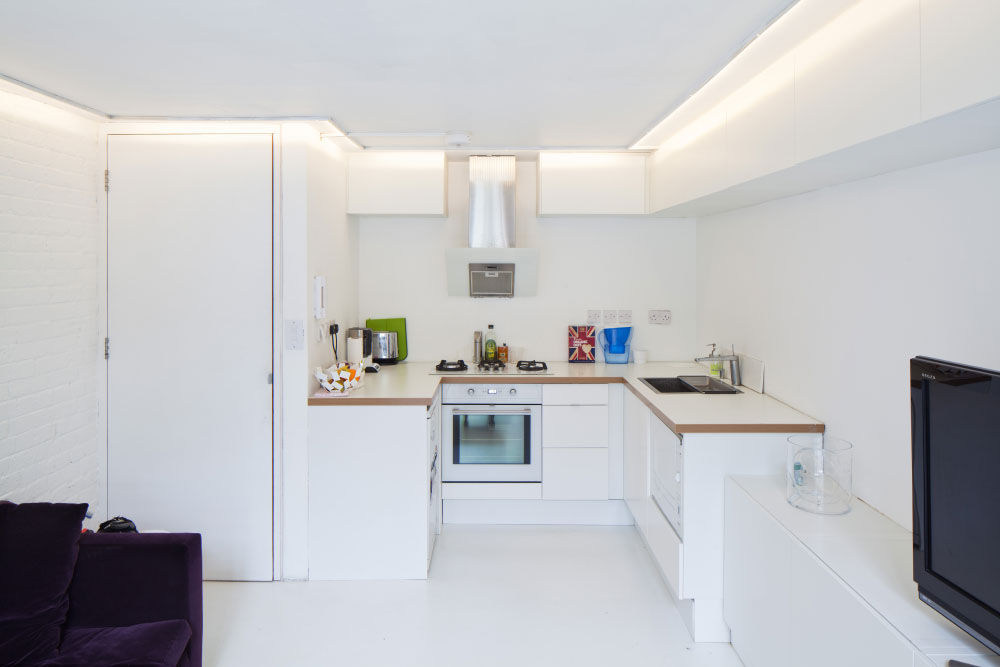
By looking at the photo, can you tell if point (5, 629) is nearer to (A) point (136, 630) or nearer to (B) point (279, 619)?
(A) point (136, 630)

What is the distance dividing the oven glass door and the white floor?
1.52 ft

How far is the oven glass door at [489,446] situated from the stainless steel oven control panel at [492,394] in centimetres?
4

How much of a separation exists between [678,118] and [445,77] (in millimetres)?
1328

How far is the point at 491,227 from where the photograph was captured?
4.07 meters

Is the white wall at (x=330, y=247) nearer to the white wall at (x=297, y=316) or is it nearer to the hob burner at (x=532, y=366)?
the white wall at (x=297, y=316)

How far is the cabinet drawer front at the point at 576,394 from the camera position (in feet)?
12.4

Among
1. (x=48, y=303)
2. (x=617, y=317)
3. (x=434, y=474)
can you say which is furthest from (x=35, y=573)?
(x=617, y=317)

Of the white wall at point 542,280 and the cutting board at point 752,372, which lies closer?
the cutting board at point 752,372

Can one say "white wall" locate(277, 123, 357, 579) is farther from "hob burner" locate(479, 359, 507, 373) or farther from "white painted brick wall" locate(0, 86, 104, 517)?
"hob burner" locate(479, 359, 507, 373)

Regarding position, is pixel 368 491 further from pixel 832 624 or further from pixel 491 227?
pixel 832 624

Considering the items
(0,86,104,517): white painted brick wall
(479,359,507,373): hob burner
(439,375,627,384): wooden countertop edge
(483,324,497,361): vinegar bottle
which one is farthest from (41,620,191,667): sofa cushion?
(483,324,497,361): vinegar bottle

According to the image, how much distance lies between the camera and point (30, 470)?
2656 millimetres

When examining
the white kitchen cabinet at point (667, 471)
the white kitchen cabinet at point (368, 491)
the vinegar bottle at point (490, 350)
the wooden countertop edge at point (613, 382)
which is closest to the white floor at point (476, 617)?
the white kitchen cabinet at point (368, 491)

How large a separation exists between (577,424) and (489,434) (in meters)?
0.55
